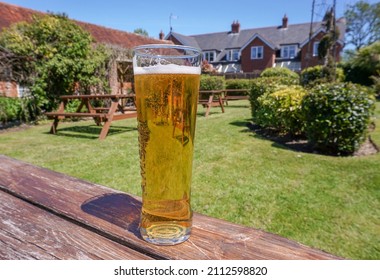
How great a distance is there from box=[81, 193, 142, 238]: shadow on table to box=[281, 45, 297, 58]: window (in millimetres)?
38308

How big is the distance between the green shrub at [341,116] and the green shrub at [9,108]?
377 inches

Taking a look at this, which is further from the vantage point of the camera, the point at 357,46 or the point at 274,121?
the point at 357,46

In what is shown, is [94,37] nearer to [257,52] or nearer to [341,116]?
[341,116]

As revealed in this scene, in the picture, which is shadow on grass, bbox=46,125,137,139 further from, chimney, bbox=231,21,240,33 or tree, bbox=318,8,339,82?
chimney, bbox=231,21,240,33

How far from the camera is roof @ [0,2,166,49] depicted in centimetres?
1432

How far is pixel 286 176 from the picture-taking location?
393cm

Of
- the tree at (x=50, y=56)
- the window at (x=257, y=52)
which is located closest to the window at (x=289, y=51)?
the window at (x=257, y=52)

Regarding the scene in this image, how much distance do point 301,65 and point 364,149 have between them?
32014 mm

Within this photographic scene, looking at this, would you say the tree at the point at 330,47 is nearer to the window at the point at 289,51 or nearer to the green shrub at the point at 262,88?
the green shrub at the point at 262,88

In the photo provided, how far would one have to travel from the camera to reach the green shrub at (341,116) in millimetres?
4816

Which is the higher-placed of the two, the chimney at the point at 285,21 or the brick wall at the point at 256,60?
the chimney at the point at 285,21

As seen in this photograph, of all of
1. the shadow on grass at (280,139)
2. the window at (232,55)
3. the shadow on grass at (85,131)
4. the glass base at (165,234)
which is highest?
the window at (232,55)

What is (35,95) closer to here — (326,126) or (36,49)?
(36,49)
